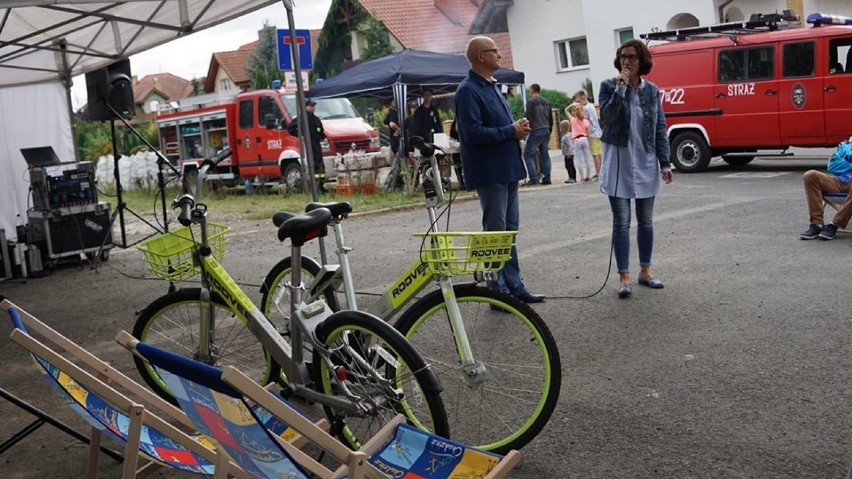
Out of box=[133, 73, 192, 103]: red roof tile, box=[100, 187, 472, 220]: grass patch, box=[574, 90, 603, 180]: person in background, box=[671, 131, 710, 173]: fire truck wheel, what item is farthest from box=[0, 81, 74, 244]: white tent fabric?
box=[133, 73, 192, 103]: red roof tile

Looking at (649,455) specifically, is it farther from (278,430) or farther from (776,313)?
(776,313)

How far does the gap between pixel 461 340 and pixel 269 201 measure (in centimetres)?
1600

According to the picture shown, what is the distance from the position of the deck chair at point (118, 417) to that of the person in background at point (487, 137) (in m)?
3.54

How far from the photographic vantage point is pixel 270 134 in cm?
2366

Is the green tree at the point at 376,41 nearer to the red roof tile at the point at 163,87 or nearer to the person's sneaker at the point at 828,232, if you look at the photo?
the person's sneaker at the point at 828,232

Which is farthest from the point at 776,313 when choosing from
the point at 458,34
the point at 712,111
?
the point at 458,34

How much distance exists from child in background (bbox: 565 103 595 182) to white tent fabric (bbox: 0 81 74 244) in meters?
9.00

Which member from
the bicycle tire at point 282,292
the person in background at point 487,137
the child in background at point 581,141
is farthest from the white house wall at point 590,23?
the bicycle tire at point 282,292

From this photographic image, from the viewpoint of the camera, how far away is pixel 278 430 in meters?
4.51

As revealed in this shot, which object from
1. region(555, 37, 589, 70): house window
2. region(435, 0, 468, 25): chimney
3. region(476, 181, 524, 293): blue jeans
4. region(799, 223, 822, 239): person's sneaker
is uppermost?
region(435, 0, 468, 25): chimney

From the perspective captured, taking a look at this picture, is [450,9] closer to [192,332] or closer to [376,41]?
[376,41]

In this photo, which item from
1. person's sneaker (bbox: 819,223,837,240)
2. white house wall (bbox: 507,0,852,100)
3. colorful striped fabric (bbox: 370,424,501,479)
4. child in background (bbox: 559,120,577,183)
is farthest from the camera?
white house wall (bbox: 507,0,852,100)

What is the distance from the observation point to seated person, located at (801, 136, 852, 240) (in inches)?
400

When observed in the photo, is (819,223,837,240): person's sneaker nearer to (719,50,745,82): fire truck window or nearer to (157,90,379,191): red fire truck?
(719,50,745,82): fire truck window
